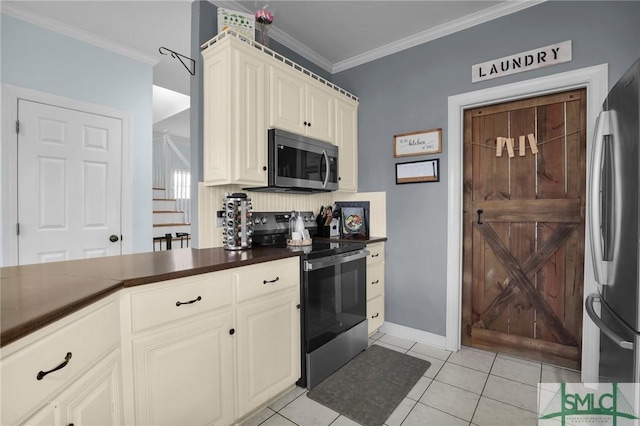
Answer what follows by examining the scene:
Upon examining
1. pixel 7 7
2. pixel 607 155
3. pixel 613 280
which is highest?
pixel 7 7

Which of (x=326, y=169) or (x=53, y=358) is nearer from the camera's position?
(x=53, y=358)

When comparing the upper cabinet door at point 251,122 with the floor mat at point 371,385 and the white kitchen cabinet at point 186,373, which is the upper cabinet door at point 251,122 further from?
the floor mat at point 371,385

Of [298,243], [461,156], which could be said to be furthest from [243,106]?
[461,156]

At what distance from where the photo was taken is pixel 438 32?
269 cm

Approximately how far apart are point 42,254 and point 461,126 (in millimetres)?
3761

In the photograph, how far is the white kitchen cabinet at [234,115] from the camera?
2023 mm

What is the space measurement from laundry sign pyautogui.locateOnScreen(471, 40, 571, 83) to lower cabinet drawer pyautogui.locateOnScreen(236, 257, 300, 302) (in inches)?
83.9

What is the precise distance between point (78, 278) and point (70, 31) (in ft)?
8.83

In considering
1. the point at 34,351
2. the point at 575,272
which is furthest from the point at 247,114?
the point at 575,272

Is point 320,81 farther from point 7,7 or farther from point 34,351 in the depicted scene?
point 34,351

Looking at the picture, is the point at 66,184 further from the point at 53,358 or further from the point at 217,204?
the point at 53,358

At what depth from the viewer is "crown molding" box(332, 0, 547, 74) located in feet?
7.72

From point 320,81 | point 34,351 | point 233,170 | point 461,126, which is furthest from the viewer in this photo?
point 320,81

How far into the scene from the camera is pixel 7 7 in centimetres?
238
